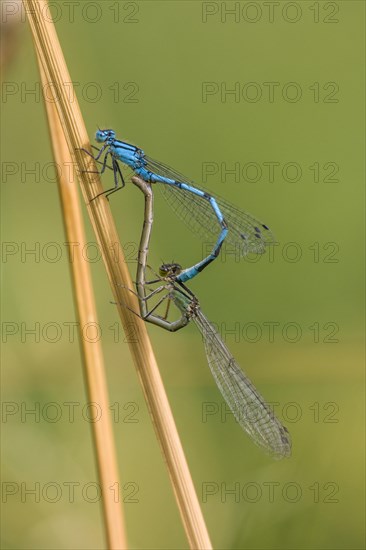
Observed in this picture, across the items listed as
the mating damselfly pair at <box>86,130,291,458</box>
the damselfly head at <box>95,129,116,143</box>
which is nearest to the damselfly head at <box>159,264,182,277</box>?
the mating damselfly pair at <box>86,130,291,458</box>

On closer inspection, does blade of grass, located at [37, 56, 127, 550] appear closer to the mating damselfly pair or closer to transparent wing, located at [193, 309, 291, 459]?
the mating damselfly pair

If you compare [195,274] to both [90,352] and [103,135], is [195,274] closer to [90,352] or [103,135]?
[103,135]

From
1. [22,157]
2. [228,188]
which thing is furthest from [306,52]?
[22,157]

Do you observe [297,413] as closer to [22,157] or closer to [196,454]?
[196,454]

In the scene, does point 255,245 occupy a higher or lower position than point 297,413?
higher

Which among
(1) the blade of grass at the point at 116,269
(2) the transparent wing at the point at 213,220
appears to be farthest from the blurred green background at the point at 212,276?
(1) the blade of grass at the point at 116,269

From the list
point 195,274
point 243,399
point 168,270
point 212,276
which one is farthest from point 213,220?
point 243,399

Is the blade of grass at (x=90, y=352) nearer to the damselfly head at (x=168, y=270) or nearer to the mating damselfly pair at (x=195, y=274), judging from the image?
the mating damselfly pair at (x=195, y=274)
